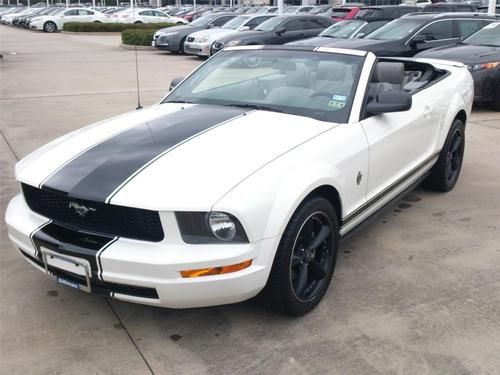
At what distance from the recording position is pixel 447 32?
37.3ft

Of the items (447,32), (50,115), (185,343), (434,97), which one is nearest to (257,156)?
(185,343)

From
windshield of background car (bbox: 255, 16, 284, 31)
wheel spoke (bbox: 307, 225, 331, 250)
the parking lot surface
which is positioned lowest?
the parking lot surface

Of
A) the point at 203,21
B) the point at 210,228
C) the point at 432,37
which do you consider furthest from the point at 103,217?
the point at 203,21

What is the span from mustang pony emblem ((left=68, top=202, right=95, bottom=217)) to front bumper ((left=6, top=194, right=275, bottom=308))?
11cm

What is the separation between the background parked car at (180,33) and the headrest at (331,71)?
15.8m

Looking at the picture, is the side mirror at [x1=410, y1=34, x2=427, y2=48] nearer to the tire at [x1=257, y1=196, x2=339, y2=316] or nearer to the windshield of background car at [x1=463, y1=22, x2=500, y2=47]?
the windshield of background car at [x1=463, y1=22, x2=500, y2=47]

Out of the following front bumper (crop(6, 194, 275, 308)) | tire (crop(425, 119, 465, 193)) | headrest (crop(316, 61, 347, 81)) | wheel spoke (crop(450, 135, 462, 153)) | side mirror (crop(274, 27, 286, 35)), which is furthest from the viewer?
side mirror (crop(274, 27, 286, 35))

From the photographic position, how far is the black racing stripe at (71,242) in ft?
8.70

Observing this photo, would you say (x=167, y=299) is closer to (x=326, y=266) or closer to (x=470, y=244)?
(x=326, y=266)

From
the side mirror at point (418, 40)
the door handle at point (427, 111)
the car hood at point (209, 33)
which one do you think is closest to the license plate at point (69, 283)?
the door handle at point (427, 111)

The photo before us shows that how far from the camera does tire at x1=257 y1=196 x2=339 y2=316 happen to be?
2830 millimetres

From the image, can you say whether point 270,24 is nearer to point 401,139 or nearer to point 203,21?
point 203,21

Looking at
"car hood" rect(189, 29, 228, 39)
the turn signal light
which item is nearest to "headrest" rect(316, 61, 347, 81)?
the turn signal light

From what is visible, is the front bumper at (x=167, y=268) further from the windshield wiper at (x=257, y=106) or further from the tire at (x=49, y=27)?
the tire at (x=49, y=27)
